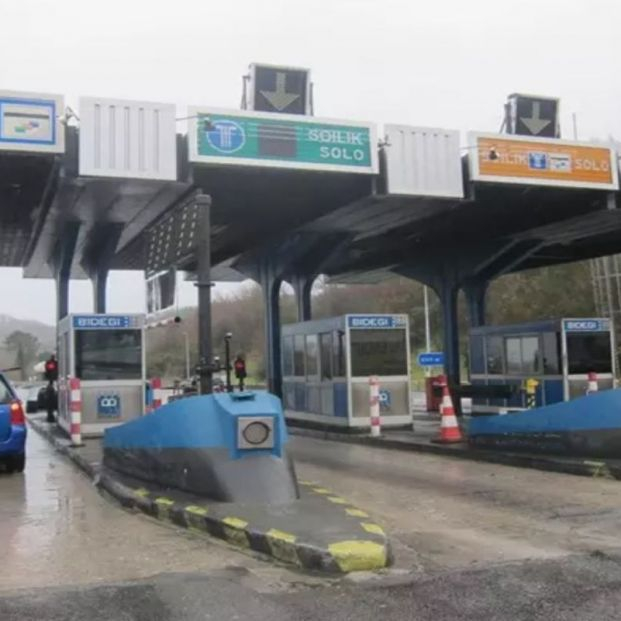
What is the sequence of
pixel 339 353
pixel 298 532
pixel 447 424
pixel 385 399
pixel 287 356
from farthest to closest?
pixel 287 356 < pixel 339 353 < pixel 385 399 < pixel 447 424 < pixel 298 532

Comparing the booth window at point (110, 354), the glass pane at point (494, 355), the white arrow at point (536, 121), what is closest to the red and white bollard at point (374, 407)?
the booth window at point (110, 354)

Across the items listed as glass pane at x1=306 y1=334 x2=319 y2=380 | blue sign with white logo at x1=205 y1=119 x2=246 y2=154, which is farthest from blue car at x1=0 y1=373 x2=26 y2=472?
glass pane at x1=306 y1=334 x2=319 y2=380

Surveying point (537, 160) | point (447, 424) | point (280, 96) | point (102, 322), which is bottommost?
point (447, 424)

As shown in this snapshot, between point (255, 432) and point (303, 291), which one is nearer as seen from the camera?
point (255, 432)

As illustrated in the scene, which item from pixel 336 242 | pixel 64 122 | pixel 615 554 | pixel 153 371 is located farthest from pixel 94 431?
pixel 153 371

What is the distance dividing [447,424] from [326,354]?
194 inches

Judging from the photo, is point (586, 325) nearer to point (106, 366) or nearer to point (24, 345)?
point (106, 366)

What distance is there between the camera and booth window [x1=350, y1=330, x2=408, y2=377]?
1781 centimetres

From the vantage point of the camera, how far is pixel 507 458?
12141 mm

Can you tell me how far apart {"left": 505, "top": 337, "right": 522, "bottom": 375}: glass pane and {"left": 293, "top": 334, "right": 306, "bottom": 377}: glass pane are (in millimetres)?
4741

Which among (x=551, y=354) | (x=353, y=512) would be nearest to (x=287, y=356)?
(x=551, y=354)

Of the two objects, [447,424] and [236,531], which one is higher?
[447,424]

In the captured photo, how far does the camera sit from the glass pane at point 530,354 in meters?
19.0

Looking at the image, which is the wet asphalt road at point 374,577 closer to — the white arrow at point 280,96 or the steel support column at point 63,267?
the white arrow at point 280,96
